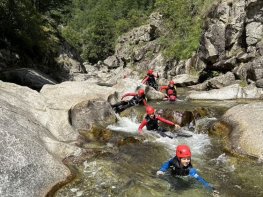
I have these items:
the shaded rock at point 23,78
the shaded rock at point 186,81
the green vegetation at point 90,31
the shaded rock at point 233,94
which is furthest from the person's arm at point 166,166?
the shaded rock at point 186,81

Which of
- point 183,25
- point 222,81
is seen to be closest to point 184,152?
point 222,81

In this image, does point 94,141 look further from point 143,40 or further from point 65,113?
point 143,40

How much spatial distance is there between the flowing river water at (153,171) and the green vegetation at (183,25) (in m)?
24.5

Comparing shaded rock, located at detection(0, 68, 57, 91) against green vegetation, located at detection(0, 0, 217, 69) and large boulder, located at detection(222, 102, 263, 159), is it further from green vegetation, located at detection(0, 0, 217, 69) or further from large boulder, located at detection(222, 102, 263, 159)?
large boulder, located at detection(222, 102, 263, 159)

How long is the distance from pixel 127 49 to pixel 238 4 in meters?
37.4

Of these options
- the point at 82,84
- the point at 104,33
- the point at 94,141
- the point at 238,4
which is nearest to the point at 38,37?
the point at 82,84

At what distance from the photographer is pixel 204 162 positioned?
1132cm

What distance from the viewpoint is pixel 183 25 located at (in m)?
44.8

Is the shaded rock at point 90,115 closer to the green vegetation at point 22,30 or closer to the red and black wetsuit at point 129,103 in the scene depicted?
the red and black wetsuit at point 129,103

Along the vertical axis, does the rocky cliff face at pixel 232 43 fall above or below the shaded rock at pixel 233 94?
above

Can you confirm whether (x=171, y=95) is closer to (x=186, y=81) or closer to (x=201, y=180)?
(x=186, y=81)

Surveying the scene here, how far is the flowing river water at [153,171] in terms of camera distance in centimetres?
889

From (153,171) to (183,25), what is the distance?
121ft

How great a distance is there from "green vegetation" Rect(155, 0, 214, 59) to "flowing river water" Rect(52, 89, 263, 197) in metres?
24.5
